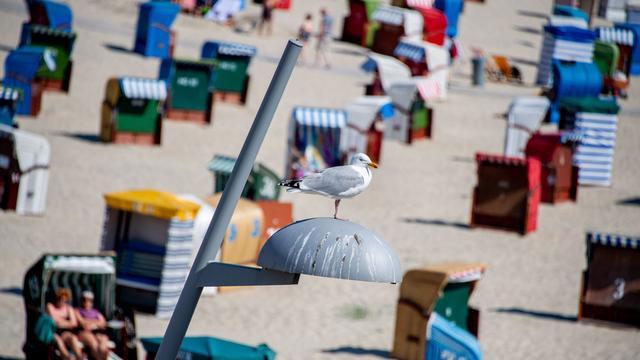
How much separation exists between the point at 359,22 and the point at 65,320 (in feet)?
83.9

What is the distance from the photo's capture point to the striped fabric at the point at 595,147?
24688 mm

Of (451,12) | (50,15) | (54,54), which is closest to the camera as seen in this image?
(54,54)

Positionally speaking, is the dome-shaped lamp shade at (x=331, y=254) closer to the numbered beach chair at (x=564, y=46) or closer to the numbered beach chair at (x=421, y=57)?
the numbered beach chair at (x=421, y=57)

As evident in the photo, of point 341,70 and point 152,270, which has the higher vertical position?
point 341,70

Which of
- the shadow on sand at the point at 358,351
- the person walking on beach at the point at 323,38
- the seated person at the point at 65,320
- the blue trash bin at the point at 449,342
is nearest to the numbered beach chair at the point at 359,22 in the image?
the person walking on beach at the point at 323,38

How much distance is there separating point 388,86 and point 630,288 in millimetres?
12005

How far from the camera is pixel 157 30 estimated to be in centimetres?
3012

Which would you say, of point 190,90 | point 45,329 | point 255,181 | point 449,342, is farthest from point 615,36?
point 45,329

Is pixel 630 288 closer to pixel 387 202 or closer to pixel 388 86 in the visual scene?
pixel 387 202

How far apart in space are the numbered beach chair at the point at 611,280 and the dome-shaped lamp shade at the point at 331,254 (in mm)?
9754

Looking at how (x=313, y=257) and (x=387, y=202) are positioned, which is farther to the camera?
(x=387, y=202)

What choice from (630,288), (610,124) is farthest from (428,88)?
(630,288)

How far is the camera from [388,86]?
27125 millimetres

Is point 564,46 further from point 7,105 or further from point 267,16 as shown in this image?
point 7,105
